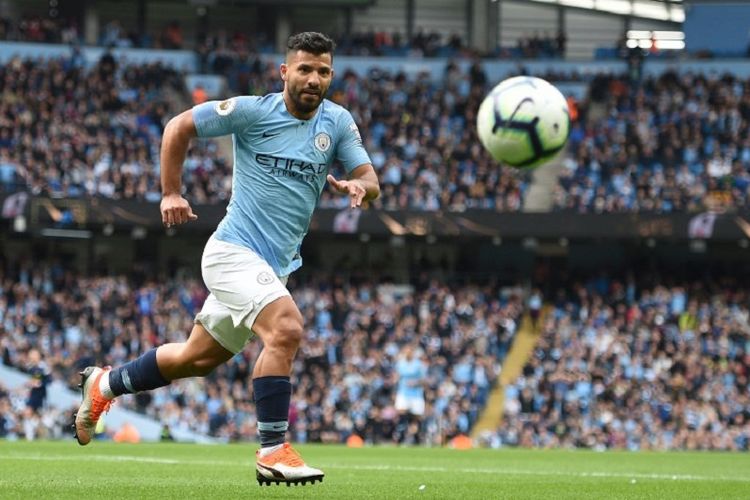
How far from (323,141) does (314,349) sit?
2226 centimetres

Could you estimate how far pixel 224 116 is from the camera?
786cm

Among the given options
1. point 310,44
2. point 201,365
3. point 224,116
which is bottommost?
point 201,365

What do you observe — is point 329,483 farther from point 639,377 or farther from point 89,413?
point 639,377

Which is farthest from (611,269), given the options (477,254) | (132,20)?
(132,20)

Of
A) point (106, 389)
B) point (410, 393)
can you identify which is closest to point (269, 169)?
point (106, 389)

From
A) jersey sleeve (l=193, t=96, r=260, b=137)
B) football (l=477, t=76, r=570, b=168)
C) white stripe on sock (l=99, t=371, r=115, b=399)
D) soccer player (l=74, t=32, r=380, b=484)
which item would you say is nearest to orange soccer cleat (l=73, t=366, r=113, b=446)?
white stripe on sock (l=99, t=371, r=115, b=399)

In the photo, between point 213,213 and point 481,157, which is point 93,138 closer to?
point 213,213

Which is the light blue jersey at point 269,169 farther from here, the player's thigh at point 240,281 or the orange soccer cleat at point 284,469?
the orange soccer cleat at point 284,469

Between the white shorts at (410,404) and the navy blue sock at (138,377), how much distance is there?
18.9 m

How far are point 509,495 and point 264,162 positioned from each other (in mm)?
2697

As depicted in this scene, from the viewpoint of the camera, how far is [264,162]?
7918 millimetres

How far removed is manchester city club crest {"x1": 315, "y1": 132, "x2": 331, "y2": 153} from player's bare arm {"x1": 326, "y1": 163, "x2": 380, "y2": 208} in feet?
0.71

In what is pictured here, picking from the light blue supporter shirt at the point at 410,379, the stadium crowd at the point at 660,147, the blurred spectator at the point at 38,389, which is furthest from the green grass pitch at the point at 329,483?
the stadium crowd at the point at 660,147

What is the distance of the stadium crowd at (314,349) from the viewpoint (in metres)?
27.6
